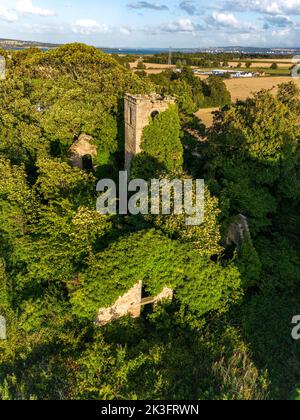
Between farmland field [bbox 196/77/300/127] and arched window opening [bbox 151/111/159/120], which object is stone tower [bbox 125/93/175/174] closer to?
arched window opening [bbox 151/111/159/120]

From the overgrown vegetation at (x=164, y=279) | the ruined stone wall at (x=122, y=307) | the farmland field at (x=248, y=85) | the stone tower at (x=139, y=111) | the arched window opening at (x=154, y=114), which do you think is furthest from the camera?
the farmland field at (x=248, y=85)

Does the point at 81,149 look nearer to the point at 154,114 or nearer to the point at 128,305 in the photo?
the point at 154,114

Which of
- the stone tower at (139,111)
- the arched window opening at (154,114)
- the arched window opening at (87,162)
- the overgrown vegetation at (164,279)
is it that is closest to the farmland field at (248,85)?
the arched window opening at (87,162)

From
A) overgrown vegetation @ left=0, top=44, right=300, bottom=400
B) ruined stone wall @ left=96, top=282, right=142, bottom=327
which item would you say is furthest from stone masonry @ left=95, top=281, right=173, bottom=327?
overgrown vegetation @ left=0, top=44, right=300, bottom=400

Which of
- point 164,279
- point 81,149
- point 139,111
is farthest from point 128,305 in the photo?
point 81,149

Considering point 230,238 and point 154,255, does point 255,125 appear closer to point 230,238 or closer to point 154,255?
point 230,238

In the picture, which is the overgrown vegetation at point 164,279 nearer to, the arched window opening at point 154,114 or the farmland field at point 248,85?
the arched window opening at point 154,114

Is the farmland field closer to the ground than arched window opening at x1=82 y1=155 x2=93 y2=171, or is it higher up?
higher up

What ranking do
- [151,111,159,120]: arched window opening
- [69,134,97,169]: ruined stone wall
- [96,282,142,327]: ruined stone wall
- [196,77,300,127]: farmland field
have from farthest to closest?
[196,77,300,127]: farmland field → [69,134,97,169]: ruined stone wall → [151,111,159,120]: arched window opening → [96,282,142,327]: ruined stone wall
